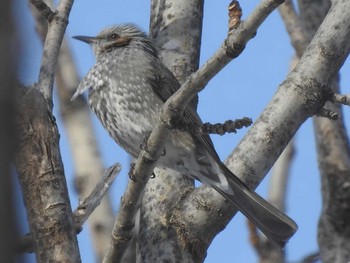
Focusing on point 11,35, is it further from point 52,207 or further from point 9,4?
point 52,207

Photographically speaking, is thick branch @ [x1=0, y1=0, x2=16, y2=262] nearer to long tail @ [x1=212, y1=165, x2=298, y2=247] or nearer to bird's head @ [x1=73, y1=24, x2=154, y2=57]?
long tail @ [x1=212, y1=165, x2=298, y2=247]

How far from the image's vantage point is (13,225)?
30.6 inches

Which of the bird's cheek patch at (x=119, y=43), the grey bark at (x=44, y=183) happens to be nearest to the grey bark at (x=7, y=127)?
the grey bark at (x=44, y=183)

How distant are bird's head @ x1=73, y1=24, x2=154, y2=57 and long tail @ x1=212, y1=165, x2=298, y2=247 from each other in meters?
1.49

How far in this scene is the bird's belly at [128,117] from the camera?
151 inches

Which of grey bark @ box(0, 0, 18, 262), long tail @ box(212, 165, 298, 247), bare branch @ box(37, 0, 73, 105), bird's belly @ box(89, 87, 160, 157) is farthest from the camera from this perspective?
bird's belly @ box(89, 87, 160, 157)

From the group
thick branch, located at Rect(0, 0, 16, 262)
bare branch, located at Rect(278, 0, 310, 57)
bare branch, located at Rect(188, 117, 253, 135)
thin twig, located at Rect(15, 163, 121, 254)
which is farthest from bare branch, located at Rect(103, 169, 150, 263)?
bare branch, located at Rect(278, 0, 310, 57)

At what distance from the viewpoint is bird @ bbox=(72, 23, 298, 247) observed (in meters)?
3.46

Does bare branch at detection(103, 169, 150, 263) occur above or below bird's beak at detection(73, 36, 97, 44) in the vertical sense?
below

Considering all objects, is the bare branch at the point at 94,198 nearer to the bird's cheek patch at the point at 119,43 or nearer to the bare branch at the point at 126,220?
the bare branch at the point at 126,220

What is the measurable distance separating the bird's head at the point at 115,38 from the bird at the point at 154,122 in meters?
0.27

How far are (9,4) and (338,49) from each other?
2.67 metres

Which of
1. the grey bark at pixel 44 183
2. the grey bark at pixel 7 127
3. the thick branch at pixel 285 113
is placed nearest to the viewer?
the grey bark at pixel 7 127

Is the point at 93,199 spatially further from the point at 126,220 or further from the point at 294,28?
the point at 294,28
